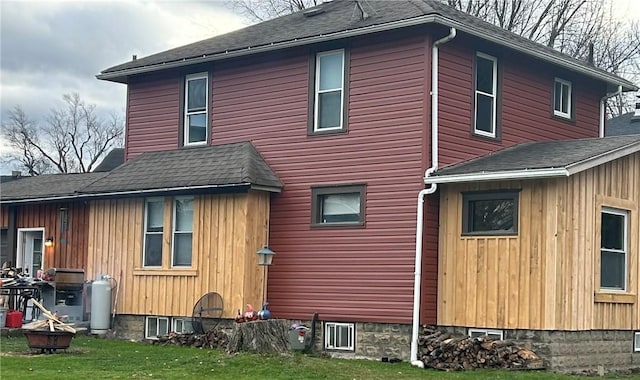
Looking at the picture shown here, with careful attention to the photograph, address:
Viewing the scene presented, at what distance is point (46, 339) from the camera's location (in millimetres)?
15781

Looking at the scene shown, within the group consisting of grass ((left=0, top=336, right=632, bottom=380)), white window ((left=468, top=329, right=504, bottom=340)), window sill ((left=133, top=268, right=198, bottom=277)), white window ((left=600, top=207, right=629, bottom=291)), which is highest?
white window ((left=600, top=207, right=629, bottom=291))

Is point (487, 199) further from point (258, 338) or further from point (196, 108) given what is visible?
point (196, 108)

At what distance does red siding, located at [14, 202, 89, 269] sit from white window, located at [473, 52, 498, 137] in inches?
363

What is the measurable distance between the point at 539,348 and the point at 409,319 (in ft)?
7.32

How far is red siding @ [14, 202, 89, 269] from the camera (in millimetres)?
22188

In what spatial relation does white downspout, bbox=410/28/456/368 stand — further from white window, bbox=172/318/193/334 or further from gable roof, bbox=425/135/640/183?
white window, bbox=172/318/193/334

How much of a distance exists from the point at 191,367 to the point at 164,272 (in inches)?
228

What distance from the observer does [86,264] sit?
70.3 feet

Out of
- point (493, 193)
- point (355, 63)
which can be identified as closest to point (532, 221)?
point (493, 193)

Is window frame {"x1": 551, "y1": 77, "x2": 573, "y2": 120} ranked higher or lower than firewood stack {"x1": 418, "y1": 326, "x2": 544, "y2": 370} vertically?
higher

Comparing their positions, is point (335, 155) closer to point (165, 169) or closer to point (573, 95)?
point (165, 169)

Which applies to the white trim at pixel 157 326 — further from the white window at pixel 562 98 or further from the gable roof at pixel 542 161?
the white window at pixel 562 98

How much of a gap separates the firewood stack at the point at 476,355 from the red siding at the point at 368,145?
90 cm

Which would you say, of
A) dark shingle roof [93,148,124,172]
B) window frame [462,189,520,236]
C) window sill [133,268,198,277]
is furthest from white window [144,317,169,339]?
dark shingle roof [93,148,124,172]
